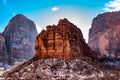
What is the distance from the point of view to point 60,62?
15750cm

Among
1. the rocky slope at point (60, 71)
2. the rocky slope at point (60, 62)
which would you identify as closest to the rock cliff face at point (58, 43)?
the rocky slope at point (60, 62)

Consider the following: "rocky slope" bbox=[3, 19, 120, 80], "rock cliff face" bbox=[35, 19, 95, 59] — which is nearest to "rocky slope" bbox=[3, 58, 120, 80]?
"rocky slope" bbox=[3, 19, 120, 80]

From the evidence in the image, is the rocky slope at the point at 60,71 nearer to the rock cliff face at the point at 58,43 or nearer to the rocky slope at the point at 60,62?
the rocky slope at the point at 60,62

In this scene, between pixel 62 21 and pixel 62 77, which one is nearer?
pixel 62 77

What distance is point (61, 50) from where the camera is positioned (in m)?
162

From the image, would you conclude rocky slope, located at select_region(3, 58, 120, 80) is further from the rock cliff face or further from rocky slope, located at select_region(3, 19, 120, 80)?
the rock cliff face

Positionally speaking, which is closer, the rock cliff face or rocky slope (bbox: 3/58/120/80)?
rocky slope (bbox: 3/58/120/80)

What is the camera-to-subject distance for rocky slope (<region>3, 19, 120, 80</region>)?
14800 centimetres

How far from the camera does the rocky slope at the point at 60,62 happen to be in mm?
148000

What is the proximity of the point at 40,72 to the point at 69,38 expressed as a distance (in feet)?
74.2

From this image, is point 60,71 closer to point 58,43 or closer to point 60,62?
point 60,62

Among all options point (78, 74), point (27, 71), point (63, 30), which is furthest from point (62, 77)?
point (63, 30)

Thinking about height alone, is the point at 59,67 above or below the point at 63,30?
below

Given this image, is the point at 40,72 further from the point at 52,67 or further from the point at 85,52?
the point at 85,52
